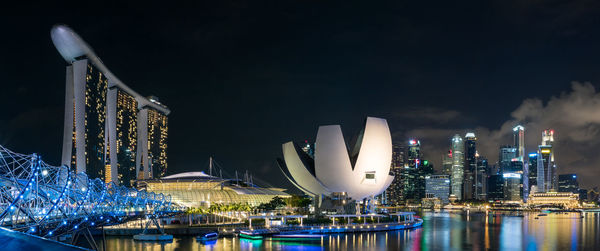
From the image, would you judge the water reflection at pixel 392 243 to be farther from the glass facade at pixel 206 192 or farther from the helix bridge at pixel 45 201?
the glass facade at pixel 206 192

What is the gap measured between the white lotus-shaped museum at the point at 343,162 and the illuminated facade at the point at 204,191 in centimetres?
1417

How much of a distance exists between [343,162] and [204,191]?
938 inches

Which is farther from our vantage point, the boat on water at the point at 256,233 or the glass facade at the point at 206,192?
the glass facade at the point at 206,192

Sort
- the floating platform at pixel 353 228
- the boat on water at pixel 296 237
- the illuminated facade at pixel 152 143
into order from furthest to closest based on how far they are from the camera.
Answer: the illuminated facade at pixel 152 143 → the floating platform at pixel 353 228 → the boat on water at pixel 296 237

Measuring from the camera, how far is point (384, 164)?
65.2 m

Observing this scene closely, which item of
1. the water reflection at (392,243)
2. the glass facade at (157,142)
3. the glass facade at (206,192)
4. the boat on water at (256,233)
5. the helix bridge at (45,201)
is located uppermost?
the glass facade at (157,142)

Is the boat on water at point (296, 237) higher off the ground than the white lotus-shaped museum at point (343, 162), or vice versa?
the white lotus-shaped museum at point (343, 162)

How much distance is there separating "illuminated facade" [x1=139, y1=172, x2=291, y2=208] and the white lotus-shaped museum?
14.2m

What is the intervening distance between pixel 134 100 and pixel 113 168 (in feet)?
91.2

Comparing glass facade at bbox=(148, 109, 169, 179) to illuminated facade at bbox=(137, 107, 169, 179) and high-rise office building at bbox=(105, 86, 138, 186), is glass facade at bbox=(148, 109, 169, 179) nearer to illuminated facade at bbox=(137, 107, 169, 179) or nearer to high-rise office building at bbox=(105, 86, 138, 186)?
illuminated facade at bbox=(137, 107, 169, 179)

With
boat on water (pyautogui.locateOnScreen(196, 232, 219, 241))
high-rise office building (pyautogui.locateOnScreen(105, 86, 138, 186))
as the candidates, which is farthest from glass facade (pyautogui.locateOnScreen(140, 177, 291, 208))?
boat on water (pyautogui.locateOnScreen(196, 232, 219, 241))

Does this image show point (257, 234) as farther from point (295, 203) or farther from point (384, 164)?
point (295, 203)

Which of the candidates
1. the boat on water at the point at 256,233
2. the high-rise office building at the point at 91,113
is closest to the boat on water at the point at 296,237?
the boat on water at the point at 256,233

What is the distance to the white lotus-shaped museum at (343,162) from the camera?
6191cm
